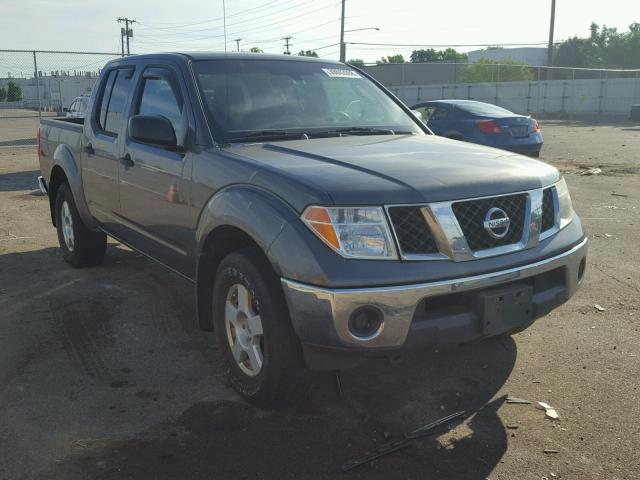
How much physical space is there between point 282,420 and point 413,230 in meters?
1.24

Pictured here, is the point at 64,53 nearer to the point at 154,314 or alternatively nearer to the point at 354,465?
the point at 154,314

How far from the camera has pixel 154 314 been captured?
5031mm

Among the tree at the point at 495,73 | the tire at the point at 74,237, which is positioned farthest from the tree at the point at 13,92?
the tire at the point at 74,237

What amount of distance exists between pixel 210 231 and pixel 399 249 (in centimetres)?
121

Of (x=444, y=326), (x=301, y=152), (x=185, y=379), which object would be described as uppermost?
(x=301, y=152)

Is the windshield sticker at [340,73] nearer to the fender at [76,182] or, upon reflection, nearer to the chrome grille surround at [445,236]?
→ the chrome grille surround at [445,236]

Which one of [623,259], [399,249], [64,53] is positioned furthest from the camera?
[64,53]

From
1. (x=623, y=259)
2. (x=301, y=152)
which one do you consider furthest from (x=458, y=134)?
(x=301, y=152)

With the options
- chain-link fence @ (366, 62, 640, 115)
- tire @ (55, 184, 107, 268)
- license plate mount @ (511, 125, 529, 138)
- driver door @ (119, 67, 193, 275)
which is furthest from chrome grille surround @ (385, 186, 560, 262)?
chain-link fence @ (366, 62, 640, 115)

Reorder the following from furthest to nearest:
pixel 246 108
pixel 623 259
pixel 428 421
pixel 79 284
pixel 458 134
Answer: pixel 458 134 < pixel 623 259 < pixel 79 284 < pixel 246 108 < pixel 428 421

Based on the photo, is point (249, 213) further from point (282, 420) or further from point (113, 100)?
point (113, 100)

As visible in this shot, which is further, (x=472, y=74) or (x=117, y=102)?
(x=472, y=74)

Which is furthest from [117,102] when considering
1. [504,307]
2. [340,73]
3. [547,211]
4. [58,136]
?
[504,307]

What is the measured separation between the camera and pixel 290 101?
4.35 metres
